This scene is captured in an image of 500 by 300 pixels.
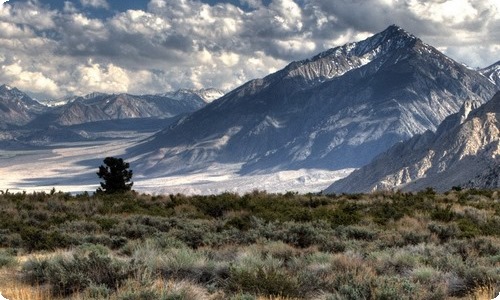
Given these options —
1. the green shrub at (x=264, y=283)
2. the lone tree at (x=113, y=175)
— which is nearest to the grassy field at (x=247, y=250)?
the green shrub at (x=264, y=283)

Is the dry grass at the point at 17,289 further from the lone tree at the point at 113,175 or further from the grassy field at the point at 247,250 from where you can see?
the lone tree at the point at 113,175

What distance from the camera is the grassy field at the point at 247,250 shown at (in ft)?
33.7

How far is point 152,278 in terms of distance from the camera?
1073 centimetres

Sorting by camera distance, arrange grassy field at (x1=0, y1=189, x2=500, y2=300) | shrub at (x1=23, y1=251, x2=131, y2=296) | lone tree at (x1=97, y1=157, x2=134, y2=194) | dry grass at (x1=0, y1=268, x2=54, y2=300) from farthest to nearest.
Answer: lone tree at (x1=97, y1=157, x2=134, y2=194) < shrub at (x1=23, y1=251, x2=131, y2=296) < grassy field at (x1=0, y1=189, x2=500, y2=300) < dry grass at (x1=0, y1=268, x2=54, y2=300)

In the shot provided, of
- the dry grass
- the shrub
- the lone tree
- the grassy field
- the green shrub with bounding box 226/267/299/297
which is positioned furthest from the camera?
the lone tree

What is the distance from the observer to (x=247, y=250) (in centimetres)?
1419

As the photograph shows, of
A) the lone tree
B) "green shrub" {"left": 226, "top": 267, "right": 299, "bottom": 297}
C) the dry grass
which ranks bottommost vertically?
"green shrub" {"left": 226, "top": 267, "right": 299, "bottom": 297}

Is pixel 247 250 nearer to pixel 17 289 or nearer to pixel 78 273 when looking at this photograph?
pixel 78 273

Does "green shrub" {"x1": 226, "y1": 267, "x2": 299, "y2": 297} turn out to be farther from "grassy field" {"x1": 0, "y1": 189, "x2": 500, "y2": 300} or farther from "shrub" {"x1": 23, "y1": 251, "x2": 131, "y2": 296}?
"shrub" {"x1": 23, "y1": 251, "x2": 131, "y2": 296}

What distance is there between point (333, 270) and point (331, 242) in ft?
14.4

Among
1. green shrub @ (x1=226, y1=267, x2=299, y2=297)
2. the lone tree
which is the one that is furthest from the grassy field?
the lone tree

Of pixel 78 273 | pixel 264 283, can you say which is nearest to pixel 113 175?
pixel 78 273

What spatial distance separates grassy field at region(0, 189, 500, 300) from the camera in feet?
33.7

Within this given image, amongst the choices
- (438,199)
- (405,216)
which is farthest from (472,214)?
(438,199)
